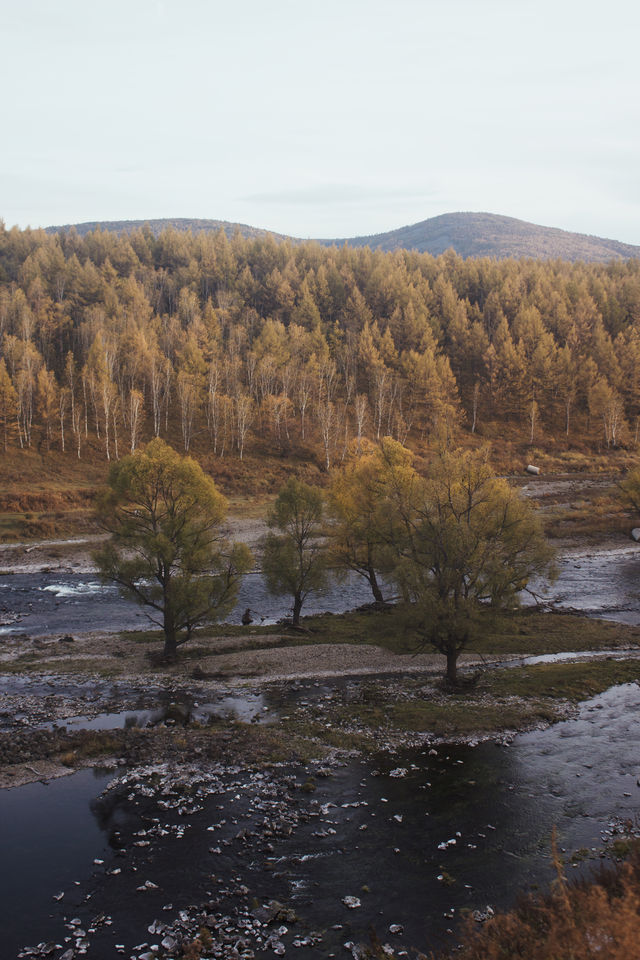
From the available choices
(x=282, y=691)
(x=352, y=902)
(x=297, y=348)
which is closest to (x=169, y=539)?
(x=282, y=691)

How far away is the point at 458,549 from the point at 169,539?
17453mm

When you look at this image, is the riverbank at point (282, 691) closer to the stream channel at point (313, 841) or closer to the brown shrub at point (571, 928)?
the stream channel at point (313, 841)

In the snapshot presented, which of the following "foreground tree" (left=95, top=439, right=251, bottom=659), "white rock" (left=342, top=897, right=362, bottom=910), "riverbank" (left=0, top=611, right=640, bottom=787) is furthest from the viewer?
"foreground tree" (left=95, top=439, right=251, bottom=659)

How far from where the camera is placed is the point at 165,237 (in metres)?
183

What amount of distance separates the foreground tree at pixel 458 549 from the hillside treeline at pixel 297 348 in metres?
66.3

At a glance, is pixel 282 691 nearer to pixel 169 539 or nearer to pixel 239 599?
pixel 169 539

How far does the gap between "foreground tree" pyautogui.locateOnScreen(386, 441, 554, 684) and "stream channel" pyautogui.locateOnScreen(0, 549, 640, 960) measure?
6.74 metres

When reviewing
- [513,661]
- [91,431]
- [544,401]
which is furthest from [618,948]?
[544,401]

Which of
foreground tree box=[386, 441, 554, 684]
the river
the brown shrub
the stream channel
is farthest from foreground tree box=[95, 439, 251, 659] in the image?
the brown shrub

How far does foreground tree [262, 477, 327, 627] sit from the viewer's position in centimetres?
4416

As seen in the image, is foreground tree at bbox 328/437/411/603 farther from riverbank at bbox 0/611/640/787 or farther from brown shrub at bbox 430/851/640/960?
brown shrub at bbox 430/851/640/960

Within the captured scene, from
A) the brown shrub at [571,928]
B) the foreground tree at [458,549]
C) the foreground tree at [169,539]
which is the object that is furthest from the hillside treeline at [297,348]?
the brown shrub at [571,928]

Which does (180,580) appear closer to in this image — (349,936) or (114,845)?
(114,845)

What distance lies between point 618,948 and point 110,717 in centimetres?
2499
